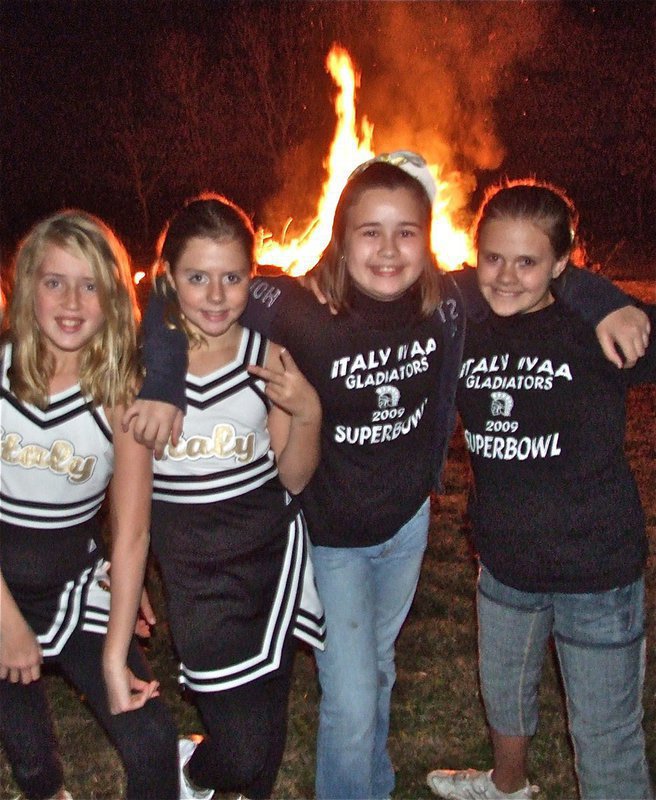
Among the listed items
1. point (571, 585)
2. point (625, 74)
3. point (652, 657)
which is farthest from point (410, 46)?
point (571, 585)

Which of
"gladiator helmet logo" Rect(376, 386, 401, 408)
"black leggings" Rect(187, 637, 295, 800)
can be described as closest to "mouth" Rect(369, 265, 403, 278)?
"gladiator helmet logo" Rect(376, 386, 401, 408)

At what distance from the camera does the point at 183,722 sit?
3.86 metres

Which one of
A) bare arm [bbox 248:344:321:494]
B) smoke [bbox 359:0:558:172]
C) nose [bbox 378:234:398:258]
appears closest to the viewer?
bare arm [bbox 248:344:321:494]

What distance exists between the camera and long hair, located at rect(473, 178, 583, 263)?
9.04ft

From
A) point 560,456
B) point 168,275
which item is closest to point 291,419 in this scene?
point 168,275

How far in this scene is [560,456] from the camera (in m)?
2.74

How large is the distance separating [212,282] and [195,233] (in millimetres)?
168

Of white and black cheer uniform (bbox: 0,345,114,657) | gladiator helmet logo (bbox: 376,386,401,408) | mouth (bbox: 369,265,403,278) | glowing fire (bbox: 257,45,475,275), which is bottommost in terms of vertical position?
white and black cheer uniform (bbox: 0,345,114,657)

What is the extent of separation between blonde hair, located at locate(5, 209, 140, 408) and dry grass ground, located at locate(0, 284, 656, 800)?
1.67 metres

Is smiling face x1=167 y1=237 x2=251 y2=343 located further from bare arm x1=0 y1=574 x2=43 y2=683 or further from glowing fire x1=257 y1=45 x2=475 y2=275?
Answer: glowing fire x1=257 y1=45 x2=475 y2=275

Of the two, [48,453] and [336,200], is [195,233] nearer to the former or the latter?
[48,453]

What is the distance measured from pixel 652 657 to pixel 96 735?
2.62 meters

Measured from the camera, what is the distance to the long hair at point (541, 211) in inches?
108

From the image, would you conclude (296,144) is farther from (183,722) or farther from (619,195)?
(183,722)
